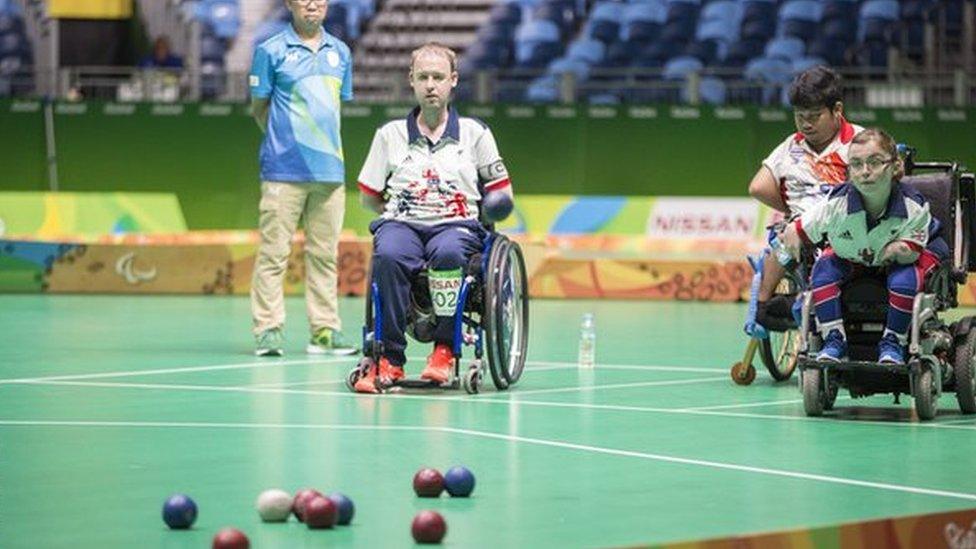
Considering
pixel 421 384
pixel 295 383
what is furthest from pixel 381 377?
pixel 295 383

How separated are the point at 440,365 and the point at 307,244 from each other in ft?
8.64

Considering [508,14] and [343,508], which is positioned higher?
[508,14]

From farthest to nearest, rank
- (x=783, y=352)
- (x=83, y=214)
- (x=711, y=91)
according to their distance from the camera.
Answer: (x=711, y=91) → (x=83, y=214) → (x=783, y=352)

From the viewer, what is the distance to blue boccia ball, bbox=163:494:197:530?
20.3 ft

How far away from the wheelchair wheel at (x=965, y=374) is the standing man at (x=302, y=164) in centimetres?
432

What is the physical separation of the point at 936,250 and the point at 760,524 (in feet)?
11.3

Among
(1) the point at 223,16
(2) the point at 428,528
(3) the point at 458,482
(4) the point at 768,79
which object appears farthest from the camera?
(1) the point at 223,16

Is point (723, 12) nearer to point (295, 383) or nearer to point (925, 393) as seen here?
point (295, 383)

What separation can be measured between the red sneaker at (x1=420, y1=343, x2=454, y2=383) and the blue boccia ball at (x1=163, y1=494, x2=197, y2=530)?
13.7ft

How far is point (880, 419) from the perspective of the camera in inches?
368

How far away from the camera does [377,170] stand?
10.6 metres

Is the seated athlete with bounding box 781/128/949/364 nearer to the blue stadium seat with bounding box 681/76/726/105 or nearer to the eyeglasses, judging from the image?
the eyeglasses

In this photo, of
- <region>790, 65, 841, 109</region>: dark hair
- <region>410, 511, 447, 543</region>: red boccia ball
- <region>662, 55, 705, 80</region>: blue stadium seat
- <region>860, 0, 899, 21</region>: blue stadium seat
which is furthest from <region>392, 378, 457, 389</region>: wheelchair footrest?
<region>860, 0, 899, 21</region>: blue stadium seat

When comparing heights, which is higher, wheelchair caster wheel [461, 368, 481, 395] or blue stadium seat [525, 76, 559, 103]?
blue stadium seat [525, 76, 559, 103]
